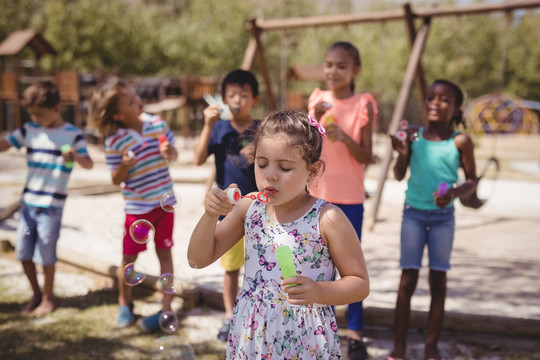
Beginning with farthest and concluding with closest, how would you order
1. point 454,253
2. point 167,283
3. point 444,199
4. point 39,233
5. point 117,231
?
point 454,253, point 39,233, point 117,231, point 444,199, point 167,283

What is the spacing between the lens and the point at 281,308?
69.4 inches

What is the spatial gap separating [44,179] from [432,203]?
8.58 ft

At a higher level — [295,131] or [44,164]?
[295,131]

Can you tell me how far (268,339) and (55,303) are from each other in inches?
96.8

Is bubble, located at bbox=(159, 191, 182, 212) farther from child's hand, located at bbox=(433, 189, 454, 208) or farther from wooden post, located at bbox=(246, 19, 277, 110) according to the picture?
wooden post, located at bbox=(246, 19, 277, 110)

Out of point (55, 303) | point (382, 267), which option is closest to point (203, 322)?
point (55, 303)

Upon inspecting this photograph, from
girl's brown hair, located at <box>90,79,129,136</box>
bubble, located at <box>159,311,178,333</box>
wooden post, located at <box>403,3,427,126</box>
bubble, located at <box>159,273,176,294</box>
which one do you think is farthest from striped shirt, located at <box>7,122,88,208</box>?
wooden post, located at <box>403,3,427,126</box>

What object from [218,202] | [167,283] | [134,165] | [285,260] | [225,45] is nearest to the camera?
[285,260]

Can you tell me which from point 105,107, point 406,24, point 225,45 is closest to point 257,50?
point 406,24

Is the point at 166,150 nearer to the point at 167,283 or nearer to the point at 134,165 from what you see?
the point at 134,165

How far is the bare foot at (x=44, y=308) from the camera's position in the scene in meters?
3.45

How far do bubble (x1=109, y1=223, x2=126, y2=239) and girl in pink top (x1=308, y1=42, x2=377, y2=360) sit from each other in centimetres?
124

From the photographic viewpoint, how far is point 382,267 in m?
4.79

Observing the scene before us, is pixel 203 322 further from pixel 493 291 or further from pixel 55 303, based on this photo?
pixel 493 291
